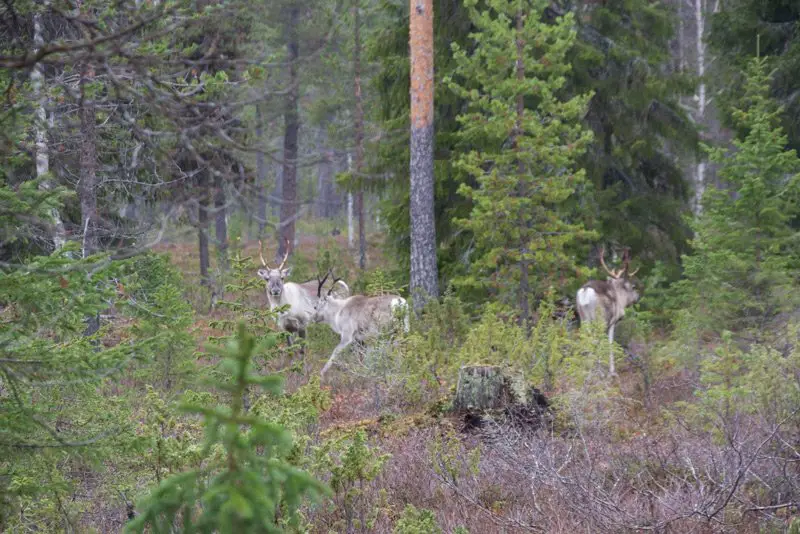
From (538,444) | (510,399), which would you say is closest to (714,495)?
(538,444)

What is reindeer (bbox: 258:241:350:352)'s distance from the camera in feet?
54.1

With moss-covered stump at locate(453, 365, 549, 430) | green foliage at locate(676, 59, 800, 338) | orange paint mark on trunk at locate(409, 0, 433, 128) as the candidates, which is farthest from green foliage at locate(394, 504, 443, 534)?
orange paint mark on trunk at locate(409, 0, 433, 128)

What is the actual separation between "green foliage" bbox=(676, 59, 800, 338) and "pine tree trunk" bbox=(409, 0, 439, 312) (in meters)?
4.53

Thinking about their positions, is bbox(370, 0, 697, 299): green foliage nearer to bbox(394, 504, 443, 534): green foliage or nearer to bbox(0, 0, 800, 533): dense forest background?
bbox(0, 0, 800, 533): dense forest background

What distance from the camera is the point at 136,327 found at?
36.6ft

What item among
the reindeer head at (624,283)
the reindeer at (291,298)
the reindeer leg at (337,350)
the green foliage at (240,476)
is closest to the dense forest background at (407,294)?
the green foliage at (240,476)

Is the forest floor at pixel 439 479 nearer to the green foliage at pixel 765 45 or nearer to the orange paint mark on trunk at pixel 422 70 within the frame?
the orange paint mark on trunk at pixel 422 70

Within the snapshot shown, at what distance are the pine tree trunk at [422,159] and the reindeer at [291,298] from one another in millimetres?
1723

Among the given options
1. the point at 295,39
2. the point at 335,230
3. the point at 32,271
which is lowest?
the point at 335,230

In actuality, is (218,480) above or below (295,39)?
below

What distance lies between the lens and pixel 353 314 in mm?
15180

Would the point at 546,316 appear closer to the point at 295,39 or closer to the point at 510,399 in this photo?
the point at 510,399

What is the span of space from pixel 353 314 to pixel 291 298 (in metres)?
2.47

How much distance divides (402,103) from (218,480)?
16439 millimetres
